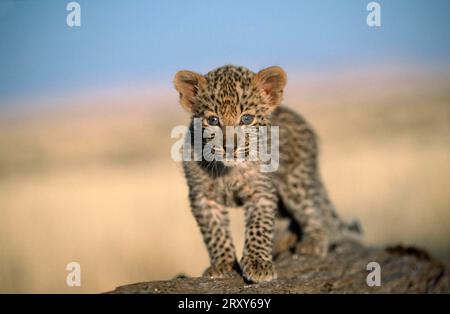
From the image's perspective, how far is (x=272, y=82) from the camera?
27.2ft

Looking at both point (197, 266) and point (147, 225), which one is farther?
point (147, 225)

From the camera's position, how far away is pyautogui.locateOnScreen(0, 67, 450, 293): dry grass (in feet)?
45.9

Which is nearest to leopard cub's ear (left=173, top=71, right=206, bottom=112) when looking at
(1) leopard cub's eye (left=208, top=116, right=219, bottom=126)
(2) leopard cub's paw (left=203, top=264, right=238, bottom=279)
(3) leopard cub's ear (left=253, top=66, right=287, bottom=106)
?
(1) leopard cub's eye (left=208, top=116, right=219, bottom=126)

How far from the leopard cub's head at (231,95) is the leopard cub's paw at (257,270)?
1.38 metres

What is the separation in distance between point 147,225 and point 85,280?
340 cm

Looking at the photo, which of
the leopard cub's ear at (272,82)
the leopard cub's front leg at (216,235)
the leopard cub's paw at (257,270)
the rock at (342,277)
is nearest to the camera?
the rock at (342,277)

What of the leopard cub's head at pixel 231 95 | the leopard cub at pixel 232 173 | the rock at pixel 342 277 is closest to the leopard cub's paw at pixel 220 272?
the leopard cub at pixel 232 173

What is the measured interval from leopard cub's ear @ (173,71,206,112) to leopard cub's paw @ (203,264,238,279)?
2.06m

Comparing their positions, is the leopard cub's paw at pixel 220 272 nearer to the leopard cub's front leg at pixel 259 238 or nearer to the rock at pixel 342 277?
the rock at pixel 342 277

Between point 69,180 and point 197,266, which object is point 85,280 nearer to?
point 197,266

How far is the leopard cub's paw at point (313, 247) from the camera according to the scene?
9.50 meters

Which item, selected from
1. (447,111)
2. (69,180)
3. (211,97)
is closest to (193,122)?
(211,97)

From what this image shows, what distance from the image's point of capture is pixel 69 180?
2089cm

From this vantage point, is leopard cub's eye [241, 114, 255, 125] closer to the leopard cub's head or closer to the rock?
the leopard cub's head
